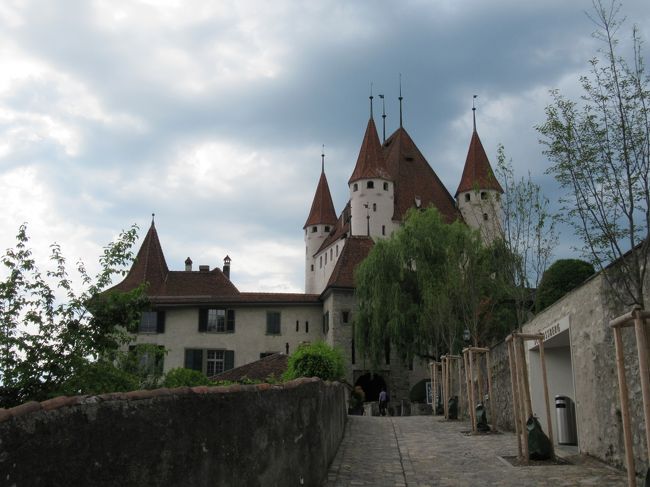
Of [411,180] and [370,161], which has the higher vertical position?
[370,161]

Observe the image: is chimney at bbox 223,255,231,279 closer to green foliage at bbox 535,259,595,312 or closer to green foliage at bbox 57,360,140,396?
green foliage at bbox 535,259,595,312

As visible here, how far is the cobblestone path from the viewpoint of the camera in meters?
9.47

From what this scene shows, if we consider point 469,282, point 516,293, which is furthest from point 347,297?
point 516,293

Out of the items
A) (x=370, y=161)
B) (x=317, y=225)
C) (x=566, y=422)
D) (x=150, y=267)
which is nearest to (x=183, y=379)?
(x=566, y=422)

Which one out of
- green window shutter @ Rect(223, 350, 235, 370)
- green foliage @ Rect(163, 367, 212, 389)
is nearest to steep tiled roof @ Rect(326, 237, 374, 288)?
green window shutter @ Rect(223, 350, 235, 370)

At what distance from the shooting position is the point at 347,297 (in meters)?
47.3

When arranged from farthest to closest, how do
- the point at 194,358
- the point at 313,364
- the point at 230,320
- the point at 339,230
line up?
the point at 339,230, the point at 230,320, the point at 194,358, the point at 313,364

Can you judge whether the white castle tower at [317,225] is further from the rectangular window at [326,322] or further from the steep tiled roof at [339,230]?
the rectangular window at [326,322]

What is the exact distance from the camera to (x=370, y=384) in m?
46.8

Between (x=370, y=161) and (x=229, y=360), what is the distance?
76.0 feet

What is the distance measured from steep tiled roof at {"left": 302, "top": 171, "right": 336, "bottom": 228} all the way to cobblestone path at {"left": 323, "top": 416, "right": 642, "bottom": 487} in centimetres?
5604

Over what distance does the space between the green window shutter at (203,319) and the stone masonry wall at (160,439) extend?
4014cm

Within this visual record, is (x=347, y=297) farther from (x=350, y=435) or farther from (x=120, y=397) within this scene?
(x=120, y=397)

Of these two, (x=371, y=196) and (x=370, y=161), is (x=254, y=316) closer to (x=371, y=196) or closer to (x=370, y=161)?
(x=371, y=196)
